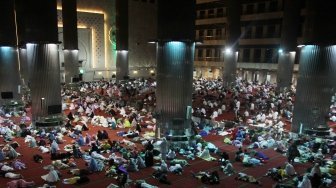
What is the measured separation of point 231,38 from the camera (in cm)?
3002

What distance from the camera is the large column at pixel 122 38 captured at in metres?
33.2

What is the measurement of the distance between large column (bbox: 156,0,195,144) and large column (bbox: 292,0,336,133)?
18.6ft

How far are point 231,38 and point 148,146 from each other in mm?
20228

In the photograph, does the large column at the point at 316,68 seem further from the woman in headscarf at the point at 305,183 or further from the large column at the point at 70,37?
the large column at the point at 70,37

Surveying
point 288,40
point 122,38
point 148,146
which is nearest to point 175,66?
point 148,146

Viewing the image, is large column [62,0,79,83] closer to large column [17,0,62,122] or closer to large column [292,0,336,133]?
large column [17,0,62,122]

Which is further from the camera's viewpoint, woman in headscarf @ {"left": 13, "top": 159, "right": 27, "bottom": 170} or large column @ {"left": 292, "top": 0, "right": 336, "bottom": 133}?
large column @ {"left": 292, "top": 0, "right": 336, "bottom": 133}

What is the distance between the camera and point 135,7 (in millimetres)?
40656

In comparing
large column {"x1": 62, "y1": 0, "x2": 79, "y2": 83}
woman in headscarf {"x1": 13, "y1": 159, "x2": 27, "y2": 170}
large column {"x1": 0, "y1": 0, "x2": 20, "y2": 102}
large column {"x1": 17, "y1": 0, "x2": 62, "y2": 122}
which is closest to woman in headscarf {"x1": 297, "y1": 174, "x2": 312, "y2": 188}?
woman in headscarf {"x1": 13, "y1": 159, "x2": 27, "y2": 170}

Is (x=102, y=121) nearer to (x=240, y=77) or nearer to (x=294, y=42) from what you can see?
(x=294, y=42)

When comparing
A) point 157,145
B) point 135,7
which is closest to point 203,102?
point 157,145

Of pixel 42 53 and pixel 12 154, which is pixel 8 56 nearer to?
pixel 42 53

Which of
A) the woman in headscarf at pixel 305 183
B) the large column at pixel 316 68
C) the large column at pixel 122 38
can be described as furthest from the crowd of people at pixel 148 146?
the large column at pixel 122 38

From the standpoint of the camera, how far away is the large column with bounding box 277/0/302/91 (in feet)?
89.8
